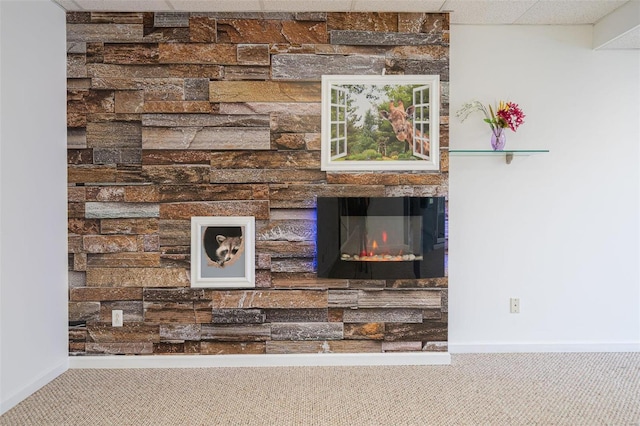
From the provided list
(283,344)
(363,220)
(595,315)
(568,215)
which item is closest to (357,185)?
(363,220)

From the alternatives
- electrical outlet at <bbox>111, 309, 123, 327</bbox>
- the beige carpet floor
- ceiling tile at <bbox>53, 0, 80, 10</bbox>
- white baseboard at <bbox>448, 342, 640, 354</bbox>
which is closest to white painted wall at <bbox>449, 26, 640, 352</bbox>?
white baseboard at <bbox>448, 342, 640, 354</bbox>

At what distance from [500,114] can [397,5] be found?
3.49 ft

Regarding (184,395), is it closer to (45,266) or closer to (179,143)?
(45,266)

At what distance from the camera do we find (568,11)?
3674 mm

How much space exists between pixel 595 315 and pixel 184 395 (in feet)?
9.81

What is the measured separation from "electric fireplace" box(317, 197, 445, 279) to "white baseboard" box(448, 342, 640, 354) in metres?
0.66

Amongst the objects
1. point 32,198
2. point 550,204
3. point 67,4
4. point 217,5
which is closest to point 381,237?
point 550,204

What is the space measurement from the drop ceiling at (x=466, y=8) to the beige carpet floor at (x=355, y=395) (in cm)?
231

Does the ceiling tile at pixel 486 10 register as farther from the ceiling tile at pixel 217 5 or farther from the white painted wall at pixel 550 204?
the ceiling tile at pixel 217 5

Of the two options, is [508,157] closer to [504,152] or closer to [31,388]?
[504,152]

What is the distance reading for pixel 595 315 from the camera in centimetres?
400

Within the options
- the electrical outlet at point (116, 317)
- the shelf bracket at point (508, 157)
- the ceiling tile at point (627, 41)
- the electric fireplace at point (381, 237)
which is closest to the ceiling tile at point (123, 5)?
the electric fireplace at point (381, 237)

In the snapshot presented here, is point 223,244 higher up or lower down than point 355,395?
higher up

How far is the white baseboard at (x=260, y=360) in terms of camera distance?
3.65m
